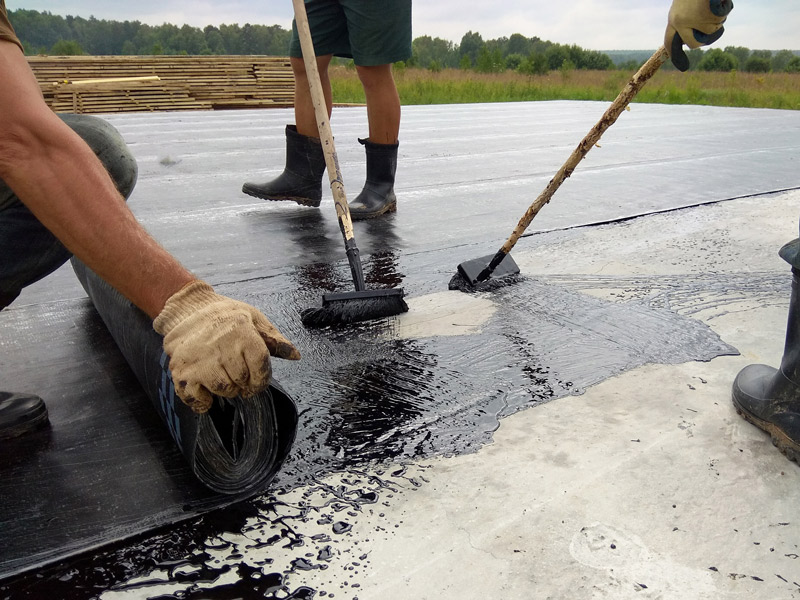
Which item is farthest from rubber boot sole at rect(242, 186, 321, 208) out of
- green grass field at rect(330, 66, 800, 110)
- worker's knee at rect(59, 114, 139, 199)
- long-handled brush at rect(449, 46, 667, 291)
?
green grass field at rect(330, 66, 800, 110)

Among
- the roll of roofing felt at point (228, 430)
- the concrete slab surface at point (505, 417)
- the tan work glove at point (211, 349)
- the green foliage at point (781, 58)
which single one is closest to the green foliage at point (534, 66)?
the concrete slab surface at point (505, 417)

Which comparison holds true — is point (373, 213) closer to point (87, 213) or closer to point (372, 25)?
point (372, 25)

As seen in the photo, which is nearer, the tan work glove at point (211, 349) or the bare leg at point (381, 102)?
the tan work glove at point (211, 349)

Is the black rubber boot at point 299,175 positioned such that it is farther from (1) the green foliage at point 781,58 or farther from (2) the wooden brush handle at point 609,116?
(1) the green foliage at point 781,58

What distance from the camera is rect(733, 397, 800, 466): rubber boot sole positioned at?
124 centimetres

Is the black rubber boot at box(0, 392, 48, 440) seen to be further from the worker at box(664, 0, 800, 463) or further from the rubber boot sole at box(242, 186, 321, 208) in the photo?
the rubber boot sole at box(242, 186, 321, 208)

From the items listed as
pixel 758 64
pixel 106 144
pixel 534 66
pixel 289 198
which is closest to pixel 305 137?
pixel 289 198

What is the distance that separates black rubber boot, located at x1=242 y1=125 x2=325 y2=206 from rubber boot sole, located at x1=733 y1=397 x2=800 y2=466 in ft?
7.48

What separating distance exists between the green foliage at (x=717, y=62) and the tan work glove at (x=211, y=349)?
40.8 metres

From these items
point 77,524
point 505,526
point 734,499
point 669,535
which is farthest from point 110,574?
point 734,499

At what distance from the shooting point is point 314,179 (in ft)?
10.4

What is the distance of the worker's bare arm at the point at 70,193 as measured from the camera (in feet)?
3.36

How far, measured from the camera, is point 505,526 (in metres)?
1.06

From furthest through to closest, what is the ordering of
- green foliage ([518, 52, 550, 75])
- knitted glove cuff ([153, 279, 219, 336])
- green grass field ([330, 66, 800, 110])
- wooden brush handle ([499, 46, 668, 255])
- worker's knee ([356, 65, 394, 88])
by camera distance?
1. green foliage ([518, 52, 550, 75])
2. green grass field ([330, 66, 800, 110])
3. worker's knee ([356, 65, 394, 88])
4. wooden brush handle ([499, 46, 668, 255])
5. knitted glove cuff ([153, 279, 219, 336])
